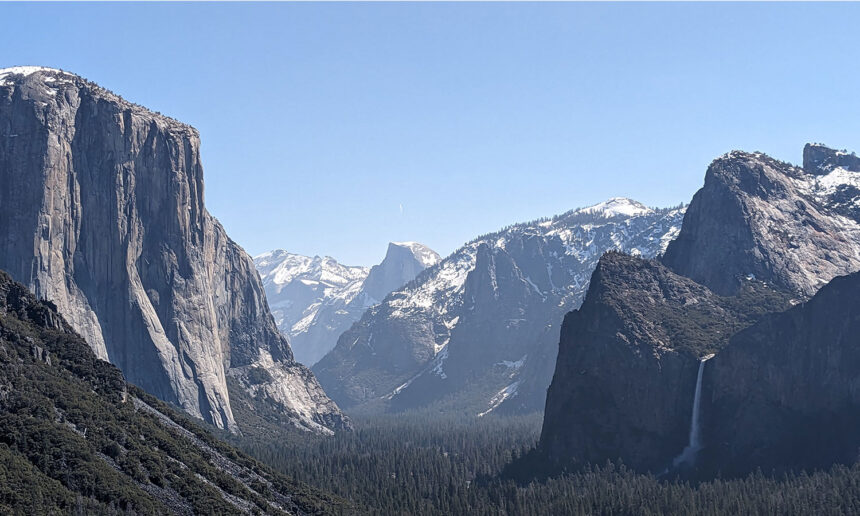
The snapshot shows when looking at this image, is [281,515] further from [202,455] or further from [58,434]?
[58,434]

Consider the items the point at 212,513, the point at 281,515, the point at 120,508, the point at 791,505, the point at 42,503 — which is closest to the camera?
the point at 42,503

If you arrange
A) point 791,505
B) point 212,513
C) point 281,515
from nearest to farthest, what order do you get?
1. point 212,513
2. point 281,515
3. point 791,505

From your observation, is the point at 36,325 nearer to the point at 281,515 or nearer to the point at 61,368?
the point at 61,368

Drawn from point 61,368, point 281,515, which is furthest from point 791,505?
point 61,368

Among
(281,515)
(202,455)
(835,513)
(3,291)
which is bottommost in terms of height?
(835,513)

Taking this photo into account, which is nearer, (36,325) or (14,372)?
(14,372)

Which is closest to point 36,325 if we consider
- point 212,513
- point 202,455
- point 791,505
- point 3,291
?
point 3,291

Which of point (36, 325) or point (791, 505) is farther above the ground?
point (36, 325)
